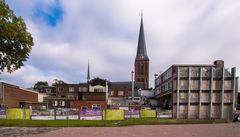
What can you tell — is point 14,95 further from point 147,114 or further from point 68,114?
point 147,114

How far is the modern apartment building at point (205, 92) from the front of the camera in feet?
180

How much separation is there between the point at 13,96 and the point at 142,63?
81.0 meters

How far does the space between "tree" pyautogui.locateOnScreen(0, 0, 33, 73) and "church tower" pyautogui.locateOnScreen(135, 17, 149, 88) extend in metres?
103

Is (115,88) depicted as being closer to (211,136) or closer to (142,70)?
(142,70)

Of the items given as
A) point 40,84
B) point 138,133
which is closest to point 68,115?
point 138,133

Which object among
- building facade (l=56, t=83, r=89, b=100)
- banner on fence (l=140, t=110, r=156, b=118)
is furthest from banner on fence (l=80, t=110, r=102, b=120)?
building facade (l=56, t=83, r=89, b=100)

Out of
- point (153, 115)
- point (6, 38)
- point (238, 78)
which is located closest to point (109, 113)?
point (153, 115)

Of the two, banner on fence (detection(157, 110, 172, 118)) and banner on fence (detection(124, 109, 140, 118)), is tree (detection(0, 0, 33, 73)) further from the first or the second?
banner on fence (detection(157, 110, 172, 118))

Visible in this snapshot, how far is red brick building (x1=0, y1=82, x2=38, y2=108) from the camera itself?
201 feet

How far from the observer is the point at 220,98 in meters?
55.1

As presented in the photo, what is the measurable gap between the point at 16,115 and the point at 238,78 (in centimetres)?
4458

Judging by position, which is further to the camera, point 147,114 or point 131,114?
point 147,114

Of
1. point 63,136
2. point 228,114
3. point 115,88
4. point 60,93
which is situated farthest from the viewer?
point 115,88

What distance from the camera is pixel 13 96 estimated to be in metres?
67.2
